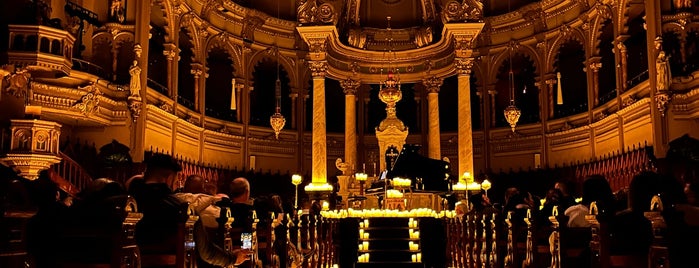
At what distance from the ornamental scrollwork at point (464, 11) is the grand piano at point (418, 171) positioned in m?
4.38

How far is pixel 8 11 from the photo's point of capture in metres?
12.8

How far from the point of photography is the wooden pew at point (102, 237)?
398 centimetres

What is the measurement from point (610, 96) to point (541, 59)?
10.9ft

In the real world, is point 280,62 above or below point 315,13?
below

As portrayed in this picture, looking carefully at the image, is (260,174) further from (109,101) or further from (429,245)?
(429,245)

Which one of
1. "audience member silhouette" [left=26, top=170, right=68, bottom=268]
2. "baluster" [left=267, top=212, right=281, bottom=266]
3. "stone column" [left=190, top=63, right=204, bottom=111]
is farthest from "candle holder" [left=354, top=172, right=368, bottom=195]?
"audience member silhouette" [left=26, top=170, right=68, bottom=268]

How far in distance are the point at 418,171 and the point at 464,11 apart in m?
5.10

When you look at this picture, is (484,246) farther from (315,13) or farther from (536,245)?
(315,13)

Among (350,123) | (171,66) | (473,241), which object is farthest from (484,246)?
(171,66)

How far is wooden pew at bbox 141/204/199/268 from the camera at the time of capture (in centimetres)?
495

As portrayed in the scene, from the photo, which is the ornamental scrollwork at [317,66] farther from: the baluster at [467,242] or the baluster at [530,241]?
the baluster at [530,241]

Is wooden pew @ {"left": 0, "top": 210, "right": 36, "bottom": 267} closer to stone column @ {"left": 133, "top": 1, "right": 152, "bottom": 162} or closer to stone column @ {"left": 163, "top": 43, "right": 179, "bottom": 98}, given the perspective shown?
stone column @ {"left": 133, "top": 1, "right": 152, "bottom": 162}

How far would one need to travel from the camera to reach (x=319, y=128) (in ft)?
60.0

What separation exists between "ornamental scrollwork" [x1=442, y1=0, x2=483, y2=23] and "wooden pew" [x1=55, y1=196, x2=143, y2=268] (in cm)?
1501
